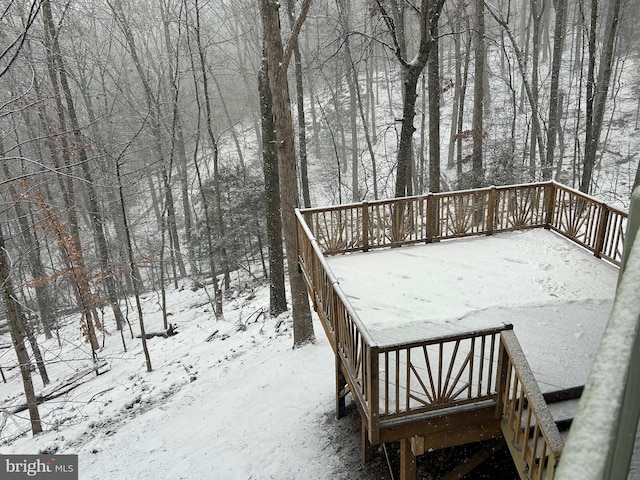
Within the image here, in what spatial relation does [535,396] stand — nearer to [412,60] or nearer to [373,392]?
[373,392]

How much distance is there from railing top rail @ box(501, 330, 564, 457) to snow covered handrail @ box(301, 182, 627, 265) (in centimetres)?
441

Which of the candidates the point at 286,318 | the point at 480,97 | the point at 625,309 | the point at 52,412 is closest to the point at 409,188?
the point at 480,97

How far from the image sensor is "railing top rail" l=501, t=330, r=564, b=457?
3566mm

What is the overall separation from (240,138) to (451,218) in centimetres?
3184

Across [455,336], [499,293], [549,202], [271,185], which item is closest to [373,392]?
[455,336]

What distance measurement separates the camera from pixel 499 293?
23.0 feet

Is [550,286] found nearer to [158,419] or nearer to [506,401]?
[506,401]

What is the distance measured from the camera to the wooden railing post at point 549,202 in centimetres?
884

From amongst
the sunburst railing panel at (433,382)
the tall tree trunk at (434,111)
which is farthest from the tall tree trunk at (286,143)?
the tall tree trunk at (434,111)

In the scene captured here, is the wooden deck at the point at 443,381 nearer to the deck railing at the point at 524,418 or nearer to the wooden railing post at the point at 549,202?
the deck railing at the point at 524,418

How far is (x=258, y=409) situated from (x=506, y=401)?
5.06 m

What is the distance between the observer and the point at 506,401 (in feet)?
15.0

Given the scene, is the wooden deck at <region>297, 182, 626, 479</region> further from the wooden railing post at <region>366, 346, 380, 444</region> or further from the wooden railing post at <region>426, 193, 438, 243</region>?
the wooden railing post at <region>426, 193, 438, 243</region>

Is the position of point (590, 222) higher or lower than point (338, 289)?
lower
